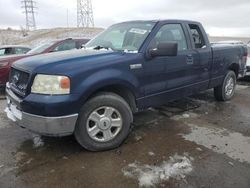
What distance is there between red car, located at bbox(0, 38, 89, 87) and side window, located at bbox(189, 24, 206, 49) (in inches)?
157

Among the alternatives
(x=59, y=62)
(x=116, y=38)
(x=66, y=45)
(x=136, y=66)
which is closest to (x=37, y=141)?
(x=59, y=62)

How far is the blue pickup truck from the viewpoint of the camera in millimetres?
3904

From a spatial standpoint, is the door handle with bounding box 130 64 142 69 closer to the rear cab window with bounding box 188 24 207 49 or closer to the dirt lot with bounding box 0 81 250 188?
the dirt lot with bounding box 0 81 250 188

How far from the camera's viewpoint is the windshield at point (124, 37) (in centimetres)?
496

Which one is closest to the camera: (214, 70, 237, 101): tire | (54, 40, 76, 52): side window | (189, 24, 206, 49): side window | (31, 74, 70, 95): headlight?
(31, 74, 70, 95): headlight

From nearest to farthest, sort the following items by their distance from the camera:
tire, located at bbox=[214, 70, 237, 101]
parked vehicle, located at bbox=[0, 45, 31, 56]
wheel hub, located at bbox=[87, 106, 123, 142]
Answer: wheel hub, located at bbox=[87, 106, 123, 142]
tire, located at bbox=[214, 70, 237, 101]
parked vehicle, located at bbox=[0, 45, 31, 56]

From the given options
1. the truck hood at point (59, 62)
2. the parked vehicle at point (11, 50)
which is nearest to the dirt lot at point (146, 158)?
the truck hood at point (59, 62)

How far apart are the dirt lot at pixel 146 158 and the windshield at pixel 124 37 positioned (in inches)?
55.5

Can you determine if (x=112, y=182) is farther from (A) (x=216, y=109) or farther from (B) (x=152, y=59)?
(A) (x=216, y=109)

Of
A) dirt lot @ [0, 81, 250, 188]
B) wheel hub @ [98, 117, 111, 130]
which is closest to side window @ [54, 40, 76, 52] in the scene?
dirt lot @ [0, 81, 250, 188]

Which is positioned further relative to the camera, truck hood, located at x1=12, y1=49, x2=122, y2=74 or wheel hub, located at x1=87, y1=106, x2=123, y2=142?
wheel hub, located at x1=87, y1=106, x2=123, y2=142

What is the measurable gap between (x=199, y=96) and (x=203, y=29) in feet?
6.56

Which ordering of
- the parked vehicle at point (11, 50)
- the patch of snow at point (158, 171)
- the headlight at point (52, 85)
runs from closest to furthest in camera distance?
the patch of snow at point (158, 171) → the headlight at point (52, 85) → the parked vehicle at point (11, 50)

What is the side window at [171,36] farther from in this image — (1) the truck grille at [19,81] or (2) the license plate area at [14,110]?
(2) the license plate area at [14,110]
